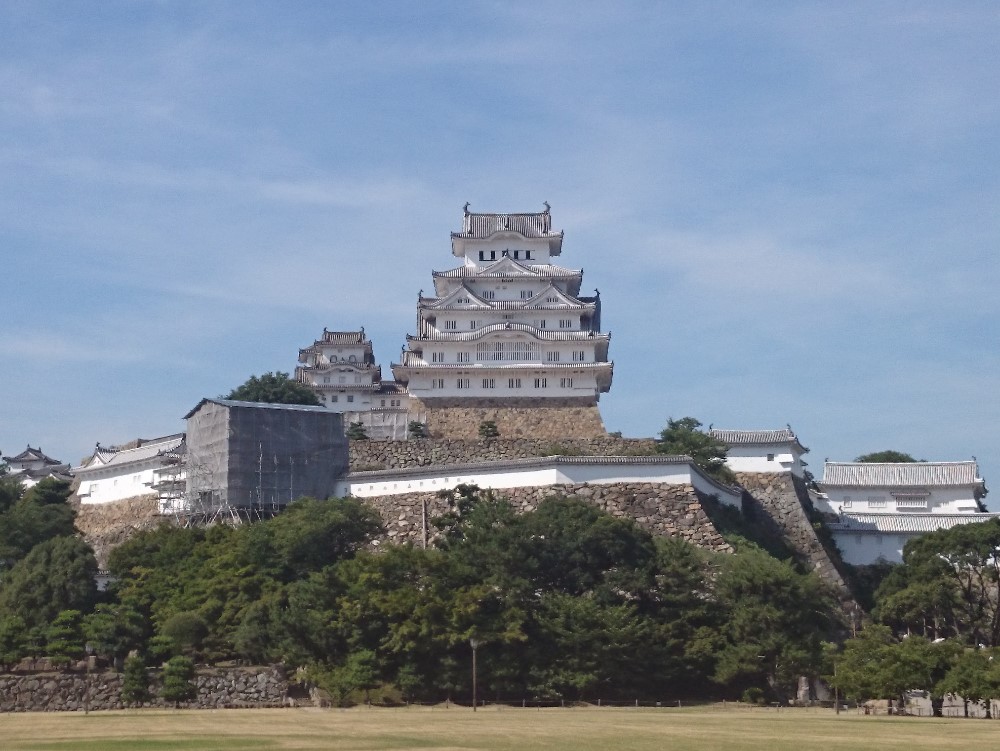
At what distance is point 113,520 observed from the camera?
5094 centimetres

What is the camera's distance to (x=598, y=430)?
54.2 meters

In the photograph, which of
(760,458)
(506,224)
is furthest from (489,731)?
(506,224)

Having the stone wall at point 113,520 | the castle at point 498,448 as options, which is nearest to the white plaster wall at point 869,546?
the castle at point 498,448

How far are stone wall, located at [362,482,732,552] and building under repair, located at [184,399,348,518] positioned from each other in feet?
11.7

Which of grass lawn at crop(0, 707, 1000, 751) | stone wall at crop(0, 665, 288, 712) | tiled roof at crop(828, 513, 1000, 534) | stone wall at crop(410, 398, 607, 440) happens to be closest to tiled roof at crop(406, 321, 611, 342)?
stone wall at crop(410, 398, 607, 440)

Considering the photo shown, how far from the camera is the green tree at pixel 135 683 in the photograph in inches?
1359

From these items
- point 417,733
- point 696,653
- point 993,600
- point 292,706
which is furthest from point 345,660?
point 993,600

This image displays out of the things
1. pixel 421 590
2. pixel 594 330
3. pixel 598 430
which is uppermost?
pixel 594 330

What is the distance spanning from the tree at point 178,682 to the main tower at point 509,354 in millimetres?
20753

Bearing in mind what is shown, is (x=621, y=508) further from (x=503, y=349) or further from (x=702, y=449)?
(x=503, y=349)

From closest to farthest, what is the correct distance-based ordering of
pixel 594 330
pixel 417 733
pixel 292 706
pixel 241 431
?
pixel 417 733 → pixel 292 706 → pixel 241 431 → pixel 594 330

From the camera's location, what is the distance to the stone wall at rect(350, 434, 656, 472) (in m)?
49.2

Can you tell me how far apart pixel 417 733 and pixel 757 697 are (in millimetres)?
14580

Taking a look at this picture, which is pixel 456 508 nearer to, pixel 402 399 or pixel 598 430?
pixel 598 430
